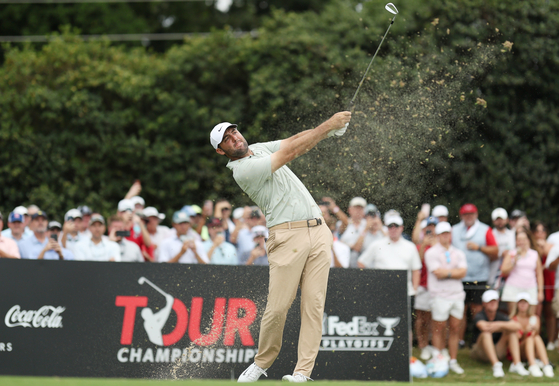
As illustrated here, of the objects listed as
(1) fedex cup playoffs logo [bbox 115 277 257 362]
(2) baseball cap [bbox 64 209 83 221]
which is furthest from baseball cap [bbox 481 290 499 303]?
(2) baseball cap [bbox 64 209 83 221]

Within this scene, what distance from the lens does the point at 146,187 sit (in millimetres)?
14172

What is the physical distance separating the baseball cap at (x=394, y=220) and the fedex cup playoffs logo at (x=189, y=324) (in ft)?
7.56

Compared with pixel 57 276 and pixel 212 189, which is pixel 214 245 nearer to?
pixel 57 276

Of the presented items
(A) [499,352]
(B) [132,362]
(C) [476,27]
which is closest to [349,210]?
(A) [499,352]

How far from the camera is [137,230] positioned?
8898 mm

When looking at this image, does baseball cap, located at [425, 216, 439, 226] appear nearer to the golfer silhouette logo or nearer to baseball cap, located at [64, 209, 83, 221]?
the golfer silhouette logo

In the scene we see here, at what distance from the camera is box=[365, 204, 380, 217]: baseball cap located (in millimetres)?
8580

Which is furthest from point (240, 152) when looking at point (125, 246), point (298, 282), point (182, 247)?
point (125, 246)

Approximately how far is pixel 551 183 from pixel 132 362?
28.5 ft

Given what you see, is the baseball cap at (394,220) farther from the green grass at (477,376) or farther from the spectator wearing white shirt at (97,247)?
the spectator wearing white shirt at (97,247)

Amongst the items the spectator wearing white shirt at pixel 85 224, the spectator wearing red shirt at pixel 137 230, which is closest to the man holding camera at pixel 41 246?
the spectator wearing white shirt at pixel 85 224

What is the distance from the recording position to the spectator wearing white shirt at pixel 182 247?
26.3ft

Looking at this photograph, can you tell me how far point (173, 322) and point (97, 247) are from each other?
1.84 metres

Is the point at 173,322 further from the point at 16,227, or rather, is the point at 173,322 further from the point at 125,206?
the point at 16,227
